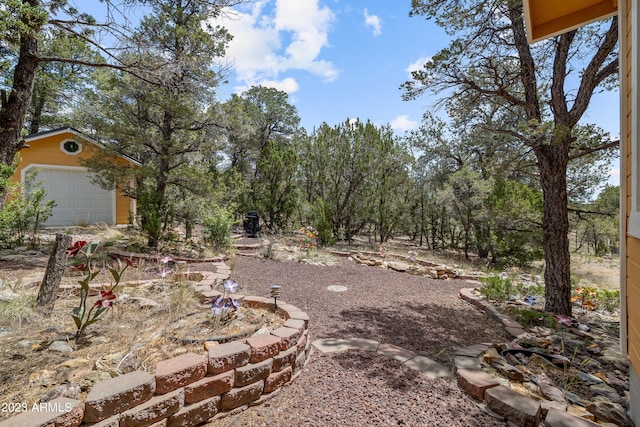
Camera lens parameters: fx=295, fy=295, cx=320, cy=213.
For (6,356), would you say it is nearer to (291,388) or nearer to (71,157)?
(291,388)

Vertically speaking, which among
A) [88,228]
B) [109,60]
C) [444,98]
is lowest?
[88,228]

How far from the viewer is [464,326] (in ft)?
11.5

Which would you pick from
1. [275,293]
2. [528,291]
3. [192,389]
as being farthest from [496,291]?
[192,389]

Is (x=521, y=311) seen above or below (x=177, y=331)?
below

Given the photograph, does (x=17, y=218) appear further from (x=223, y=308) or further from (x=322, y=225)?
(x=322, y=225)

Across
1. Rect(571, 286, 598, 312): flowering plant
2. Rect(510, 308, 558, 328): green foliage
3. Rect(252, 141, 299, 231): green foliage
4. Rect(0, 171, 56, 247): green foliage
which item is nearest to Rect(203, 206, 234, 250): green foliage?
Rect(0, 171, 56, 247): green foliage

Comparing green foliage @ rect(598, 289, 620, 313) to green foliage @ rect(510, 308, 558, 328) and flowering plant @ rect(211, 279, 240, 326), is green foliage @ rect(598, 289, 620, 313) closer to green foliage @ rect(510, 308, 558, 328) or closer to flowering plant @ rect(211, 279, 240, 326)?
green foliage @ rect(510, 308, 558, 328)

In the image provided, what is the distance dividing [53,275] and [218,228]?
4.34m

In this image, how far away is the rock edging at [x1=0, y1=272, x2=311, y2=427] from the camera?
133 centimetres

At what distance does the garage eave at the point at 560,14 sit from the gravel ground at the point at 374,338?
10.8ft

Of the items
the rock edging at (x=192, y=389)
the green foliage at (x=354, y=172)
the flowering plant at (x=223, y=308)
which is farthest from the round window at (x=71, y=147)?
the rock edging at (x=192, y=389)

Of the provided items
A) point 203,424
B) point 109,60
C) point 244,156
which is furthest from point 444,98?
point 244,156

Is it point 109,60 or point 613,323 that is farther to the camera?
point 109,60

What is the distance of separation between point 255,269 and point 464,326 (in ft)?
12.2
